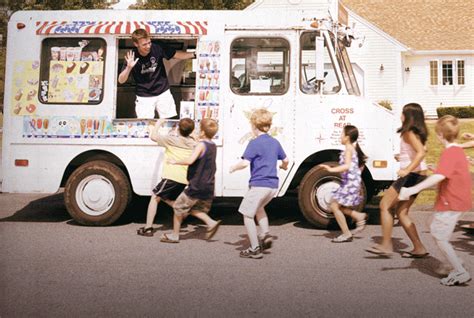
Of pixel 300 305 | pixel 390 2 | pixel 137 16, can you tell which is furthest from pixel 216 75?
pixel 390 2

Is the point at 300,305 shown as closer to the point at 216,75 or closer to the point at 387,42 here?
the point at 216,75

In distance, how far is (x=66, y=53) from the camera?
326 inches

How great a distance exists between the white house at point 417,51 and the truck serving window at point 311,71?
64.7ft

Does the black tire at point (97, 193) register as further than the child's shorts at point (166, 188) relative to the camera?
Yes

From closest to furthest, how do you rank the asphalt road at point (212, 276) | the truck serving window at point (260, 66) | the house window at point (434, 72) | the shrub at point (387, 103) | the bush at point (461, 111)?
the asphalt road at point (212, 276) < the truck serving window at point (260, 66) < the shrub at point (387, 103) < the bush at point (461, 111) < the house window at point (434, 72)

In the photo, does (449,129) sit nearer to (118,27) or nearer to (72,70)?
(118,27)

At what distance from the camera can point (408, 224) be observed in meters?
6.39

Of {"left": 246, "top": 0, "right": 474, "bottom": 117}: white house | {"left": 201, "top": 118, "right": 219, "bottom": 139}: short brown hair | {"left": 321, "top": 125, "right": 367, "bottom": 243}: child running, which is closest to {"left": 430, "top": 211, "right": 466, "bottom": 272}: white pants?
{"left": 321, "top": 125, "right": 367, "bottom": 243}: child running

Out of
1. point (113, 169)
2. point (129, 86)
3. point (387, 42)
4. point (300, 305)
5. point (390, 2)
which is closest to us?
point (300, 305)

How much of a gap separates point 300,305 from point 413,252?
7.29ft

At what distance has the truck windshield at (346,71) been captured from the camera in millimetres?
8148

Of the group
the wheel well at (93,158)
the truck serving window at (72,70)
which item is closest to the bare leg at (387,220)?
the wheel well at (93,158)

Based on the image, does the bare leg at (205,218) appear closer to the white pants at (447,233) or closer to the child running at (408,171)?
the child running at (408,171)

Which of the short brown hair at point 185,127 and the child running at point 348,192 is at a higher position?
the short brown hair at point 185,127
